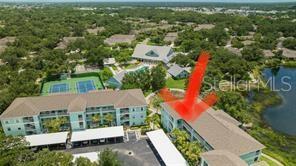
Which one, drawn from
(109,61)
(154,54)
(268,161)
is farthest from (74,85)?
(268,161)

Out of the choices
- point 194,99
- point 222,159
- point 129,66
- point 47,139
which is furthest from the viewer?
point 129,66

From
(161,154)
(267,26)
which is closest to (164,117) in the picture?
(161,154)

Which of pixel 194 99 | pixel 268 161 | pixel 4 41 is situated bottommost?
pixel 268 161

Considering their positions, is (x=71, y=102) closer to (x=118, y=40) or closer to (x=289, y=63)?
(x=118, y=40)

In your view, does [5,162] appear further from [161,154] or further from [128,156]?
[161,154]

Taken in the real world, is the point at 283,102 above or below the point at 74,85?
below

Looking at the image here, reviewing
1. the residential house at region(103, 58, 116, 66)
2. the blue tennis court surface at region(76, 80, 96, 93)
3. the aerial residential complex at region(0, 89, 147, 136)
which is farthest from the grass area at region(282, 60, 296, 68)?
the blue tennis court surface at region(76, 80, 96, 93)

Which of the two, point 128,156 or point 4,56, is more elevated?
point 4,56
